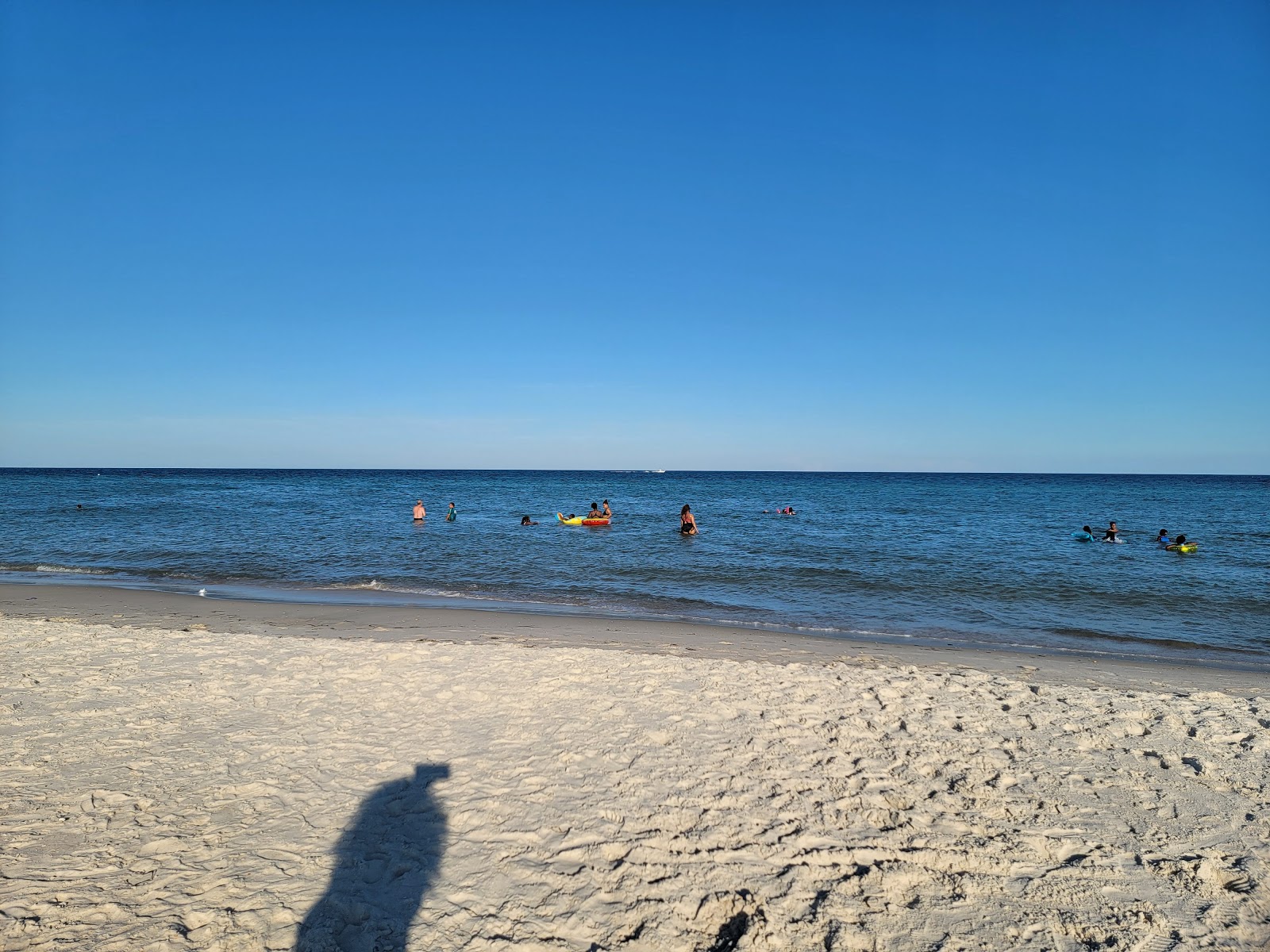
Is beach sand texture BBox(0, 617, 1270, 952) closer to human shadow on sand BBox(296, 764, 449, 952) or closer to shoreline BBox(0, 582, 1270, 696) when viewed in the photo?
human shadow on sand BBox(296, 764, 449, 952)

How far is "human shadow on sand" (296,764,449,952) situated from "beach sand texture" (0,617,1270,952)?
2 cm

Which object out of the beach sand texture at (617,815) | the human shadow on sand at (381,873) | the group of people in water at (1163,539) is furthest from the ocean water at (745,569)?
the human shadow on sand at (381,873)

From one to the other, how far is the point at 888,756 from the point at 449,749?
3.63 metres

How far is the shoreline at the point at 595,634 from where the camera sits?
8938 millimetres

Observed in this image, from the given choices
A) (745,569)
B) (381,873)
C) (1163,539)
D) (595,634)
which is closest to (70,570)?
(595,634)

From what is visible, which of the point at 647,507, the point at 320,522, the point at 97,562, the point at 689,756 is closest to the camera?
the point at 689,756

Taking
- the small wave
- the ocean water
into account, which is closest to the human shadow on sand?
the ocean water

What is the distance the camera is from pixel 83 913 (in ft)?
11.1

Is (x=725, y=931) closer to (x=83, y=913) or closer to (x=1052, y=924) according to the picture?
(x=1052, y=924)

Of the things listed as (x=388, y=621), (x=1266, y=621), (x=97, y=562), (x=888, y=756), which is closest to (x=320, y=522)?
(x=97, y=562)

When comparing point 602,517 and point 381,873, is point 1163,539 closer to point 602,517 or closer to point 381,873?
point 602,517

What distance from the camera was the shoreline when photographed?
8.94 m

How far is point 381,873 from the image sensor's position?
12.6 ft

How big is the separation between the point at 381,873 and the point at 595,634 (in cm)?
693
